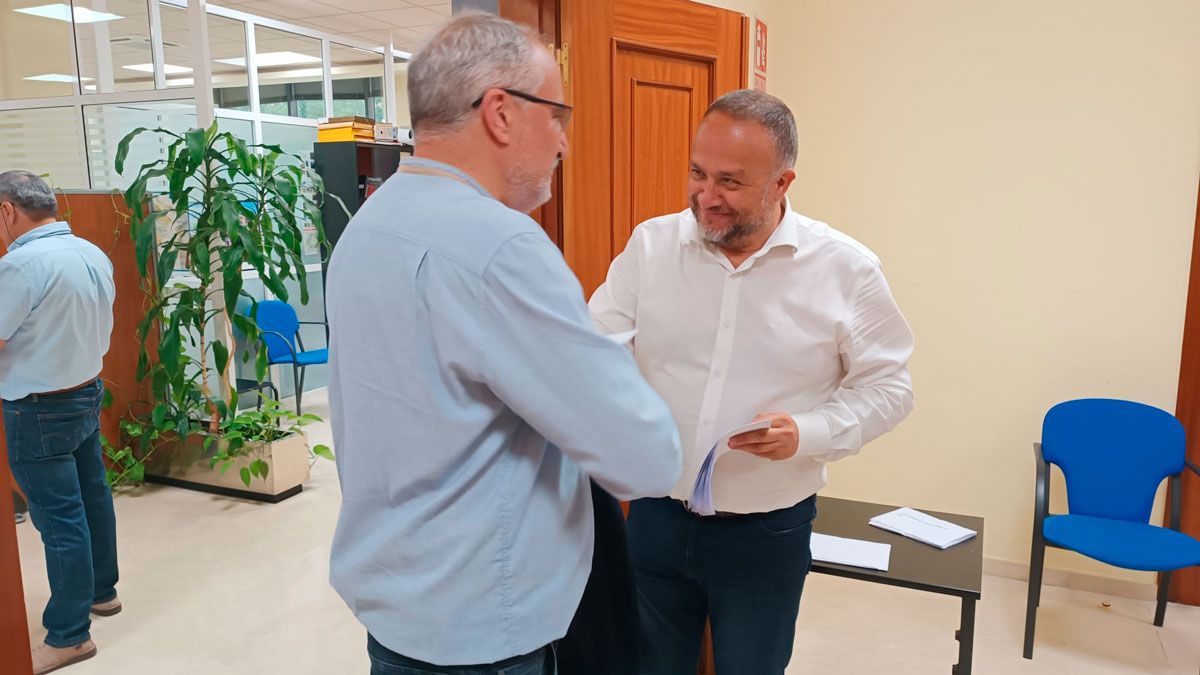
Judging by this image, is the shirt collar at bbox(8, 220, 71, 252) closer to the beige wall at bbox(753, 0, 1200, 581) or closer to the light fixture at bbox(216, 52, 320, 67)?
the beige wall at bbox(753, 0, 1200, 581)

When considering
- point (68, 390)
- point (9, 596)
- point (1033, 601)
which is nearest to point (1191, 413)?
point (1033, 601)

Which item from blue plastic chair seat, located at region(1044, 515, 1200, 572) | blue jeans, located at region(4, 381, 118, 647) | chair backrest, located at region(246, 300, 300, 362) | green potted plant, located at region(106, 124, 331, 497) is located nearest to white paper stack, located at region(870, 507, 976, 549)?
blue plastic chair seat, located at region(1044, 515, 1200, 572)

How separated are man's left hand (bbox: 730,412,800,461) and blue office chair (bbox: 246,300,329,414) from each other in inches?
166

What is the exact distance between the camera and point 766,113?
146 centimetres

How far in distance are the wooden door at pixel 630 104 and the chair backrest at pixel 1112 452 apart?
5.74ft

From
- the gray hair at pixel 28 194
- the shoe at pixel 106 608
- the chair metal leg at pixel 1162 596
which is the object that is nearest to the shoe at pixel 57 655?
the shoe at pixel 106 608

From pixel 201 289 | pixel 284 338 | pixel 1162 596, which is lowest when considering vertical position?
pixel 1162 596

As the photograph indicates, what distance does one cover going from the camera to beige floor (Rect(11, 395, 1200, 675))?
104 inches

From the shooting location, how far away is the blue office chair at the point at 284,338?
5.16m

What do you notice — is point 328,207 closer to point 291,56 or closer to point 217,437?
point 217,437

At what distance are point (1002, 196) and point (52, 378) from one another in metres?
3.41

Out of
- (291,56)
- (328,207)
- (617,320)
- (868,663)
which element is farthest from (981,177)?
(291,56)

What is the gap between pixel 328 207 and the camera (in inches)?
228

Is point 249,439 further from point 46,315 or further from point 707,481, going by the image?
point 707,481
